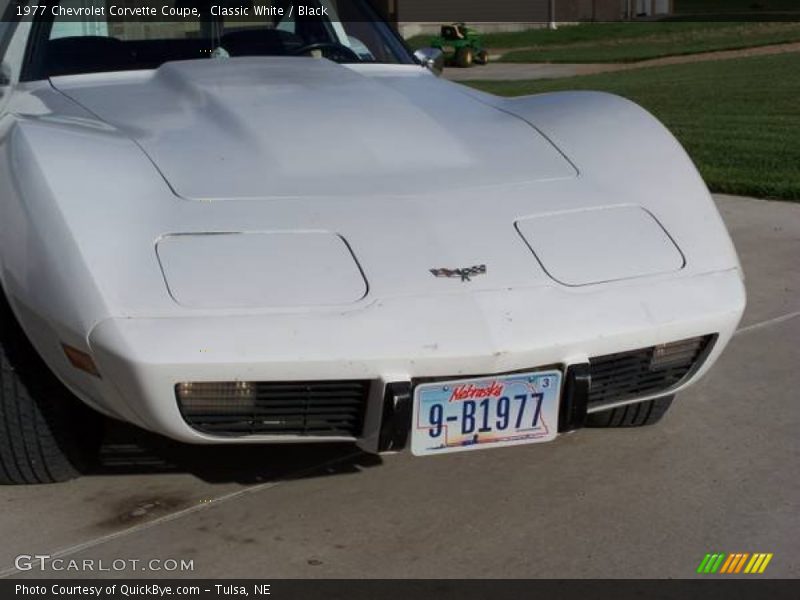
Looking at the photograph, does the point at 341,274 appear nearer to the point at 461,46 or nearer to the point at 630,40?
the point at 461,46

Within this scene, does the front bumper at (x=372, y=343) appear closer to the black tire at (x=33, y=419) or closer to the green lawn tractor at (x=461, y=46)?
the black tire at (x=33, y=419)

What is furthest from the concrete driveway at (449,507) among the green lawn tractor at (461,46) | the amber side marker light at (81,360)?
the green lawn tractor at (461,46)

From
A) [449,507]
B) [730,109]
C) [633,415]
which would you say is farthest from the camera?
[730,109]

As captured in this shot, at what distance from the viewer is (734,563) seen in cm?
281

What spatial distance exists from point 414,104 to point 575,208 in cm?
80

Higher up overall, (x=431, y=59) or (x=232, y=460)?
(x=431, y=59)

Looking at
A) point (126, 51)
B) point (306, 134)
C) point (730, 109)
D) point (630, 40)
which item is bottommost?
point (630, 40)

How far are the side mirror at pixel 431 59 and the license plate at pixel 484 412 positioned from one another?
2259 millimetres

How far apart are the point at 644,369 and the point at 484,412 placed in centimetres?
48

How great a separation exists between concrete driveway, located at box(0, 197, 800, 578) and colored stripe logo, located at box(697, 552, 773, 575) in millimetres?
27

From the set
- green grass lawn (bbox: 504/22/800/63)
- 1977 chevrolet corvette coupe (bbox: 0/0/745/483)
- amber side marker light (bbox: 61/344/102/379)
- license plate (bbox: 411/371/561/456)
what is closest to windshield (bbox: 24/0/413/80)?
1977 chevrolet corvette coupe (bbox: 0/0/745/483)

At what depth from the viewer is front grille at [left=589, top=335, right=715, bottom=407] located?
9.57ft

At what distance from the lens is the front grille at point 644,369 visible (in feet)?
9.57

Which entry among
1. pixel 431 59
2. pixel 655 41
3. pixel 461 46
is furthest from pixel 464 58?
pixel 431 59
